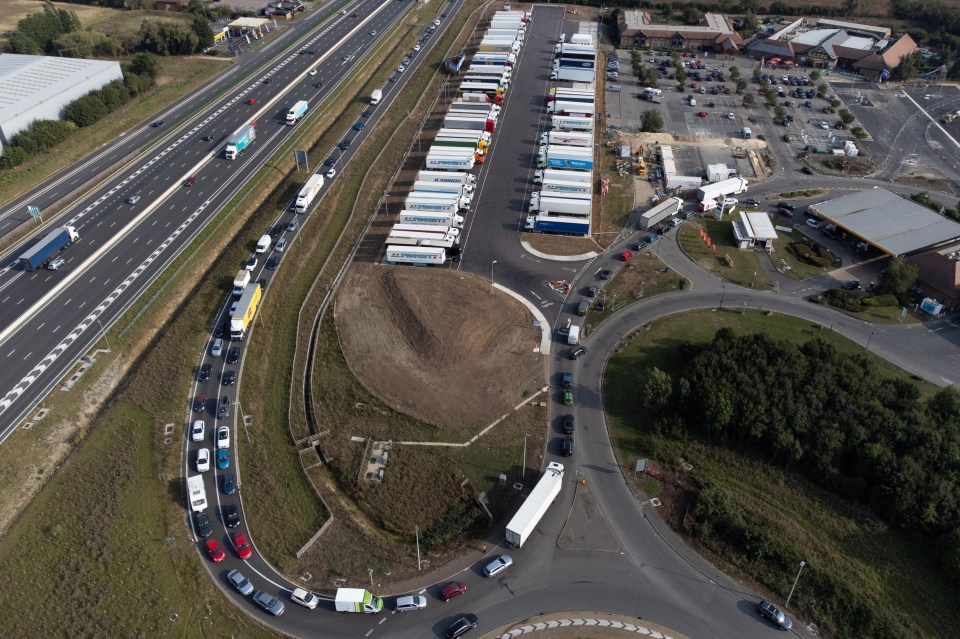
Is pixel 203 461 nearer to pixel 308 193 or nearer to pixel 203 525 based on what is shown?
pixel 203 525

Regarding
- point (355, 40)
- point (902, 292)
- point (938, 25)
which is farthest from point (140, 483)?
point (938, 25)

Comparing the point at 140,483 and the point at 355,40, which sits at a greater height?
the point at 355,40

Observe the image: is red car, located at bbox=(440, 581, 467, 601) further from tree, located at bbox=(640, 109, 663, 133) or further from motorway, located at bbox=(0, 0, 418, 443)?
tree, located at bbox=(640, 109, 663, 133)

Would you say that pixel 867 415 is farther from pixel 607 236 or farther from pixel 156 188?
pixel 156 188

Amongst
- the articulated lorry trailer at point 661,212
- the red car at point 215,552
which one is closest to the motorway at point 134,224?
the red car at point 215,552

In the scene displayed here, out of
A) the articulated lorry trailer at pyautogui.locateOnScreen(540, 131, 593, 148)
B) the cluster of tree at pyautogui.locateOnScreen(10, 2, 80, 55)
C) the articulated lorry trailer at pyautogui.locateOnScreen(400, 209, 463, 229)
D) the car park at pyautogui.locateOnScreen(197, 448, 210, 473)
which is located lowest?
the car park at pyautogui.locateOnScreen(197, 448, 210, 473)

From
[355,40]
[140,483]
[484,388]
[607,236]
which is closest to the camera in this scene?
[140,483]

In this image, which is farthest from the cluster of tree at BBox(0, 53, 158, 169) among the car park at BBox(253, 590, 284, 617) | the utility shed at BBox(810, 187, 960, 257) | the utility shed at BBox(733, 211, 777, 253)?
the utility shed at BBox(810, 187, 960, 257)

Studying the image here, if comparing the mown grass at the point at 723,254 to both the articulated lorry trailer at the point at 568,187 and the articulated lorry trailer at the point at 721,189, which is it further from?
the articulated lorry trailer at the point at 568,187
